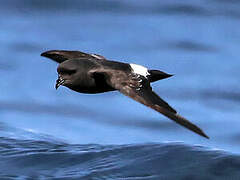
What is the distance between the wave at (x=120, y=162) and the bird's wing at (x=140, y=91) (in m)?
0.98

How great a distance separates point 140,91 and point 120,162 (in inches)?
53.6

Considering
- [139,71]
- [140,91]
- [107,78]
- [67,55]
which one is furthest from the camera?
[67,55]

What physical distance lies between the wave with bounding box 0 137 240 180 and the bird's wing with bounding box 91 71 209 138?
38.6 inches

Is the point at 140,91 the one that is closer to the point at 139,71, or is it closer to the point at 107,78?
the point at 107,78

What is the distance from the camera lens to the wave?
7707 mm

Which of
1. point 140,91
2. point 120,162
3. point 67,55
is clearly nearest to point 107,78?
point 140,91

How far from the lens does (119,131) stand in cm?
1005

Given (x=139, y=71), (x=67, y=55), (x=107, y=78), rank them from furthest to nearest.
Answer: (x=67, y=55) < (x=139, y=71) < (x=107, y=78)

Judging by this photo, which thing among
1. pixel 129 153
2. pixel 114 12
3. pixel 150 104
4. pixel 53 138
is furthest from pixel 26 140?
pixel 114 12

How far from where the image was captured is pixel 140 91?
22.2 feet

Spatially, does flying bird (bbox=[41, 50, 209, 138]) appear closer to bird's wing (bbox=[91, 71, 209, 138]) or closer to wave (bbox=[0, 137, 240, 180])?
bird's wing (bbox=[91, 71, 209, 138])

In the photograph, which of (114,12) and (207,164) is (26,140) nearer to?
(207,164)

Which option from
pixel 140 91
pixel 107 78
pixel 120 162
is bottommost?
pixel 120 162

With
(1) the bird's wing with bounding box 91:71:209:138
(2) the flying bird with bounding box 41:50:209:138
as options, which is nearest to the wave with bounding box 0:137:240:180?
(2) the flying bird with bounding box 41:50:209:138
